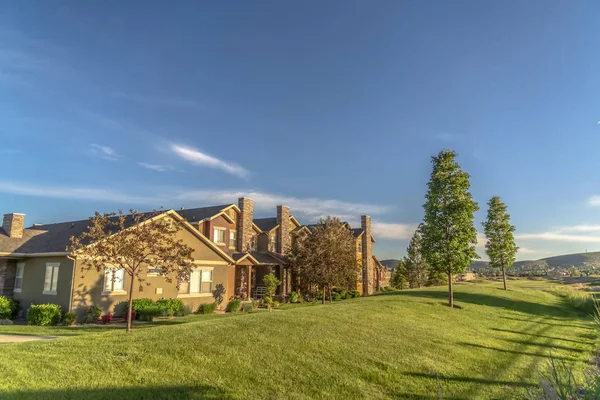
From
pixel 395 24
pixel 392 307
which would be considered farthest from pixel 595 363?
pixel 395 24

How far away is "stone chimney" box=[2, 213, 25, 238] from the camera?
79.4ft

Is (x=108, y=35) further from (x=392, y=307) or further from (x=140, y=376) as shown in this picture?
(x=392, y=307)

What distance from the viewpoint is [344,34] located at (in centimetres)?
1905

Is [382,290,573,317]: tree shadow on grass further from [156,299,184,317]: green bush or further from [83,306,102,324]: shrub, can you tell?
[83,306,102,324]: shrub

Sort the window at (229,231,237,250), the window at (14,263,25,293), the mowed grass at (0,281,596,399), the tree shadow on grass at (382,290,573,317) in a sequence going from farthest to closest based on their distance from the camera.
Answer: the window at (229,231,237,250)
the tree shadow on grass at (382,290,573,317)
the window at (14,263,25,293)
the mowed grass at (0,281,596,399)

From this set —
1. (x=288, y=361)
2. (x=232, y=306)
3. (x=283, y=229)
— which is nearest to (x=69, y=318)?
(x=232, y=306)

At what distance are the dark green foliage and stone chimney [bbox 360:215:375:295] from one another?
78.2ft

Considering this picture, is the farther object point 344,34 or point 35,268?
point 35,268

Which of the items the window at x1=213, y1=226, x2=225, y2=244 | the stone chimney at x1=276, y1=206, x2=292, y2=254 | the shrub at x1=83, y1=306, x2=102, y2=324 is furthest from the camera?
the stone chimney at x1=276, y1=206, x2=292, y2=254

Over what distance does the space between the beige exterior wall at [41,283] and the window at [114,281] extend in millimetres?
1841

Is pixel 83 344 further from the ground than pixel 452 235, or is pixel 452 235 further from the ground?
pixel 452 235

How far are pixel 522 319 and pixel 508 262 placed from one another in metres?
19.3

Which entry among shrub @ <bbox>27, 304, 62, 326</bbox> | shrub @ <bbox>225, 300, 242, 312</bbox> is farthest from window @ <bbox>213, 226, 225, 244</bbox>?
shrub @ <bbox>27, 304, 62, 326</bbox>

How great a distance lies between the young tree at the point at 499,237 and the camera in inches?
1516
